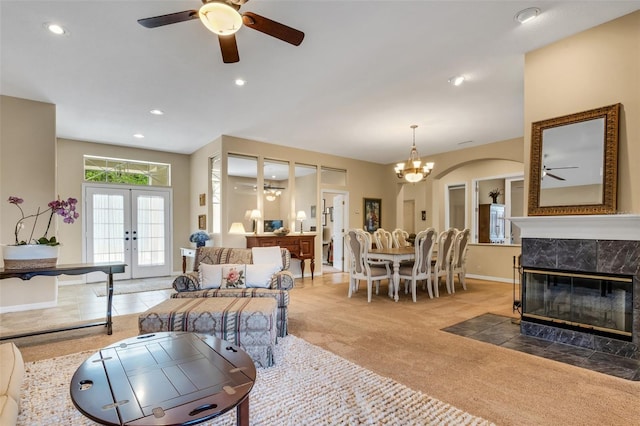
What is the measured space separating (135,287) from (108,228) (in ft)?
5.47

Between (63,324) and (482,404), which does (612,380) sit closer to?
(482,404)

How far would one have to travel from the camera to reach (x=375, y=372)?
7.97ft

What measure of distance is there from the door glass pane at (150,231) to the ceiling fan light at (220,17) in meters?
6.17

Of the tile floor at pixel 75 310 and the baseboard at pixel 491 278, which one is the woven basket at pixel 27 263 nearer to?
the tile floor at pixel 75 310

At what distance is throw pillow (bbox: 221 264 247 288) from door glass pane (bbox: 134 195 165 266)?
475 centimetres

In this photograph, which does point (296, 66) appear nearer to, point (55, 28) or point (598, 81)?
point (55, 28)

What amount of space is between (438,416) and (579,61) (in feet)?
10.8

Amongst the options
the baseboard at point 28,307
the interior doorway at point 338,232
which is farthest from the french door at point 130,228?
the interior doorway at point 338,232

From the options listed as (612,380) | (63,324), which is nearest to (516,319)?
(612,380)

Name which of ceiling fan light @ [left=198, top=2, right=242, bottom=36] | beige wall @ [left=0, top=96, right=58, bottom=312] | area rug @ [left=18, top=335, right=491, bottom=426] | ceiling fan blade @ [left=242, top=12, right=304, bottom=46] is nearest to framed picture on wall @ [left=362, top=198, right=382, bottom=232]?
area rug @ [left=18, top=335, right=491, bottom=426]

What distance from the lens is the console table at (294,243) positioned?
6043 millimetres

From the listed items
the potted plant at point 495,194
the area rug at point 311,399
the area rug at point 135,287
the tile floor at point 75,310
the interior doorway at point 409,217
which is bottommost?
the area rug at point 135,287

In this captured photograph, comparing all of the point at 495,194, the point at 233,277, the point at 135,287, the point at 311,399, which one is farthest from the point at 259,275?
the point at 495,194

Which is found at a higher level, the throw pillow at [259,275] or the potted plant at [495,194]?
the potted plant at [495,194]
